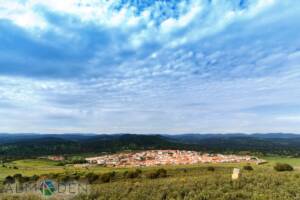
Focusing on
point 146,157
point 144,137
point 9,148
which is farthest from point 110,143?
point 146,157

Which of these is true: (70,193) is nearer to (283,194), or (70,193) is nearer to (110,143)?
(283,194)

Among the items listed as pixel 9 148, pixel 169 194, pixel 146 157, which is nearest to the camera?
pixel 169 194

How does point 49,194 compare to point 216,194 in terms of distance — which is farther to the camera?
point 49,194

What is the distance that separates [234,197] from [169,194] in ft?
10.4

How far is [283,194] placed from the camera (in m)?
13.0

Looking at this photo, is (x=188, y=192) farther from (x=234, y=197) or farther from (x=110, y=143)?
(x=110, y=143)

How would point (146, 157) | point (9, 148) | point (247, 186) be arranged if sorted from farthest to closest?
1. point (9, 148)
2. point (146, 157)
3. point (247, 186)

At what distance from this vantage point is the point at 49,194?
1593 centimetres

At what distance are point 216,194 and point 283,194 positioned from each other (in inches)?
125

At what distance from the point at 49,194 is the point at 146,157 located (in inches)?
3173

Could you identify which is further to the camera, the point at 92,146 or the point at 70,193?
the point at 92,146

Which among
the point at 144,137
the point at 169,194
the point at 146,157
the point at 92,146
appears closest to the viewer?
the point at 169,194

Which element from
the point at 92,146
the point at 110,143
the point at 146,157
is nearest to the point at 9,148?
the point at 92,146

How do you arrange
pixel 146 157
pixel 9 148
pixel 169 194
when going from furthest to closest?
pixel 9 148 < pixel 146 157 < pixel 169 194
